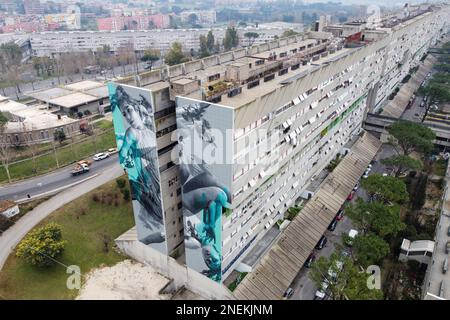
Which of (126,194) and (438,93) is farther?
(438,93)

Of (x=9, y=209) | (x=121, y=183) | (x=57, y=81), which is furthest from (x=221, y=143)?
(x=57, y=81)

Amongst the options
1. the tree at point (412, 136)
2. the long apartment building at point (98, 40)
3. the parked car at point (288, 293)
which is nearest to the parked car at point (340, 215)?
the parked car at point (288, 293)

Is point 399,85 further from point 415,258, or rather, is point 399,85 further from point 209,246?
point 209,246

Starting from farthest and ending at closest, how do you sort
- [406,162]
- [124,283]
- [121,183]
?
[121,183] < [406,162] < [124,283]

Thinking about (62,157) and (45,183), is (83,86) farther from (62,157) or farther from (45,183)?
(45,183)

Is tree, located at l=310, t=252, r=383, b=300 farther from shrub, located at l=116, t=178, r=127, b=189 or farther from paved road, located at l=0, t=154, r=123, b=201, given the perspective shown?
paved road, located at l=0, t=154, r=123, b=201

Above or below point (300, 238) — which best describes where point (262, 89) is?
above

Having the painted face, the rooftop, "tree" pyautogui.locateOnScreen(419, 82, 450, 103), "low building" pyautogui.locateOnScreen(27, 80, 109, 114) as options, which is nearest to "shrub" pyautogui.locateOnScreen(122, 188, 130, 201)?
the painted face

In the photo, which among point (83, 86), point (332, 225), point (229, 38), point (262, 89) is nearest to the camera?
point (262, 89)
